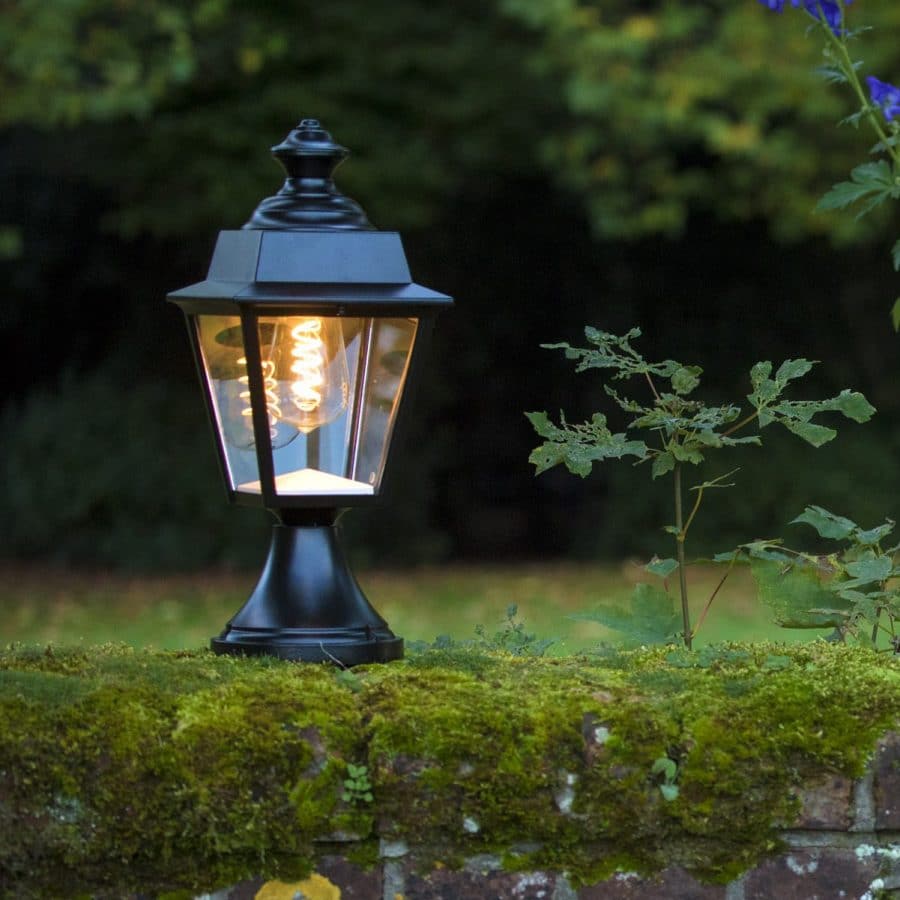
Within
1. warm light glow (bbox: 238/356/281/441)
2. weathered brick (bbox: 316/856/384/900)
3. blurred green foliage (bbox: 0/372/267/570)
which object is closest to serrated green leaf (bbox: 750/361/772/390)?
warm light glow (bbox: 238/356/281/441)

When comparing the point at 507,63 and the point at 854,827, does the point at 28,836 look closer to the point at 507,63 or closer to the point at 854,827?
the point at 854,827

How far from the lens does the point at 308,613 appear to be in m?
2.62

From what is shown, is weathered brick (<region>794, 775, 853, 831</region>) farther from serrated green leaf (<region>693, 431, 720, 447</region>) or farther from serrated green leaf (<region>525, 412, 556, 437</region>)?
serrated green leaf (<region>525, 412, 556, 437</region>)

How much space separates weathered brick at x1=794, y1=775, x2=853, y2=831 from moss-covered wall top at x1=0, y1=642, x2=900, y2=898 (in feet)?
0.06

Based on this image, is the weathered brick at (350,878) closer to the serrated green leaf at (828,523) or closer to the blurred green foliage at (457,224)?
the serrated green leaf at (828,523)

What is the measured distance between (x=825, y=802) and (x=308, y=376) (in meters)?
1.11

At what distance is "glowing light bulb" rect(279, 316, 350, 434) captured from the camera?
259cm

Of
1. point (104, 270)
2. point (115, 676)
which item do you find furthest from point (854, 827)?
point (104, 270)

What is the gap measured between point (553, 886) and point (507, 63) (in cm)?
921

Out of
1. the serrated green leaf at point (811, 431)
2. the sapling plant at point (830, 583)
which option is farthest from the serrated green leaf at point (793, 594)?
the serrated green leaf at point (811, 431)

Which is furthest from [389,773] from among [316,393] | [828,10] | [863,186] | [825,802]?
[828,10]

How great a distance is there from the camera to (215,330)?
8.79ft

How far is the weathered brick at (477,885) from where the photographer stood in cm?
216

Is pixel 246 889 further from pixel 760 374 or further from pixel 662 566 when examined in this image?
pixel 760 374
